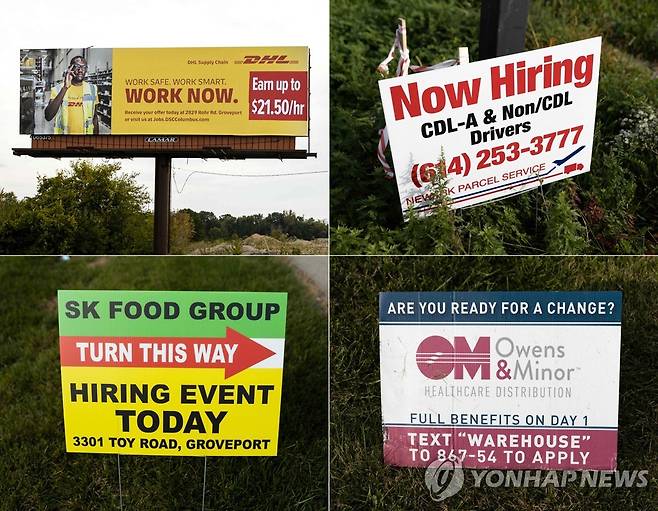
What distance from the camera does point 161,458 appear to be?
3943 mm

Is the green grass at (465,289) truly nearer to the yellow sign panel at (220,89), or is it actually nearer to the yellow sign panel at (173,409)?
the yellow sign panel at (173,409)

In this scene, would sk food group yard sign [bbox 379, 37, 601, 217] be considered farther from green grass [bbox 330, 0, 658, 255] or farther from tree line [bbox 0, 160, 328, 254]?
tree line [bbox 0, 160, 328, 254]

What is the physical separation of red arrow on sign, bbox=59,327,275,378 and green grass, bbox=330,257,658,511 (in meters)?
0.44

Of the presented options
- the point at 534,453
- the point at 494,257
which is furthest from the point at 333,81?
the point at 534,453

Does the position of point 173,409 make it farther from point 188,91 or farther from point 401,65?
point 401,65

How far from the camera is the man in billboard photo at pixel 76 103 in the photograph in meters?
4.01

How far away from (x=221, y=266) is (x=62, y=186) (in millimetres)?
912

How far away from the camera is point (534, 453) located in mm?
3748

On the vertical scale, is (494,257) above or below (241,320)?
above

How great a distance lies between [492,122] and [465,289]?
0.82 meters

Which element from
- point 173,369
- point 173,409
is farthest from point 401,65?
point 173,409

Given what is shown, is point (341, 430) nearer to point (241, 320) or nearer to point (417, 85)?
point (241, 320)

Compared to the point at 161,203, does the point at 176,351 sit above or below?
below
